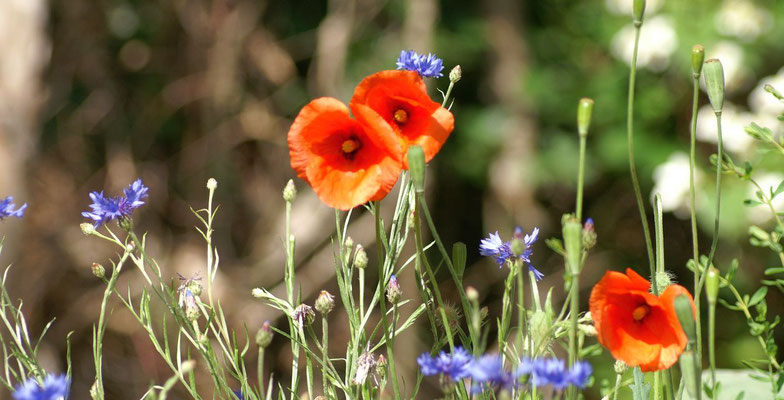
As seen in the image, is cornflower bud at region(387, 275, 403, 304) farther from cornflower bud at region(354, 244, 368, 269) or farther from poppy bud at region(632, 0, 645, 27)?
poppy bud at region(632, 0, 645, 27)

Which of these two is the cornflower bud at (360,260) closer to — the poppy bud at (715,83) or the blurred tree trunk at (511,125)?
the poppy bud at (715,83)

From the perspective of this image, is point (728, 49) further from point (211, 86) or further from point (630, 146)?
point (630, 146)

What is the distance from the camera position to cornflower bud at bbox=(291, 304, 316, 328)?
620 mm

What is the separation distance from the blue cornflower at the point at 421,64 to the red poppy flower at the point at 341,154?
0.08 meters

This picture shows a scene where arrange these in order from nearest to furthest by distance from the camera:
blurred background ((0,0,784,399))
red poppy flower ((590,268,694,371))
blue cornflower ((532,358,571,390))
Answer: blue cornflower ((532,358,571,390)) < red poppy flower ((590,268,694,371)) < blurred background ((0,0,784,399))

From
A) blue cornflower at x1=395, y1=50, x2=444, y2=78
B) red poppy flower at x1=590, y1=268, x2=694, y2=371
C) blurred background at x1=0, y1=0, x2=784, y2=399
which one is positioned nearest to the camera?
red poppy flower at x1=590, y1=268, x2=694, y2=371

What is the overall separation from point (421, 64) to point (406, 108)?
8 cm

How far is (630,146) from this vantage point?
21.0 inches

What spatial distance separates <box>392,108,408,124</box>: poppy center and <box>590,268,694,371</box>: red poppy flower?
0.56ft

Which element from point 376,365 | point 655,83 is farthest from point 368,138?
point 655,83

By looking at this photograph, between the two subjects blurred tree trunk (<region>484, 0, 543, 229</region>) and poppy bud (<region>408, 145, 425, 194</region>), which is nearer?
poppy bud (<region>408, 145, 425, 194</region>)

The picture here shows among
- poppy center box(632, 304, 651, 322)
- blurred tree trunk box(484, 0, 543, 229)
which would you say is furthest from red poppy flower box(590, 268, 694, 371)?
blurred tree trunk box(484, 0, 543, 229)

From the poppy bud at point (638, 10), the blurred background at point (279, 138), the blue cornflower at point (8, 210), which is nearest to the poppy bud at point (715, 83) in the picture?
the poppy bud at point (638, 10)

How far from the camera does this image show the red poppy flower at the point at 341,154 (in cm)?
56
